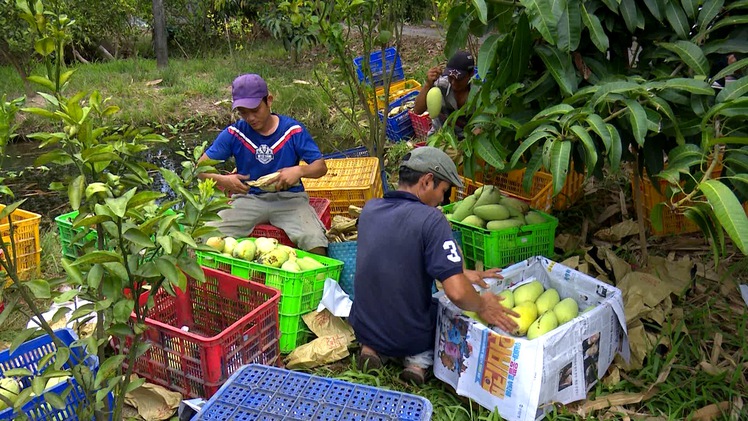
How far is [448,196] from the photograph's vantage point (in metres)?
4.61

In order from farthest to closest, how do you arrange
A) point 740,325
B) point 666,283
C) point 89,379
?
point 666,283
point 740,325
point 89,379

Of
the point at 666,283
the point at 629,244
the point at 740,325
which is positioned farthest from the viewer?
the point at 629,244

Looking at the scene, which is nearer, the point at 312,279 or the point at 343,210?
the point at 312,279

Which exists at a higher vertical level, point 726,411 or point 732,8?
point 732,8

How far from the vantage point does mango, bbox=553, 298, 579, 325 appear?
2746mm

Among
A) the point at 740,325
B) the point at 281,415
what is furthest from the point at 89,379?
the point at 740,325

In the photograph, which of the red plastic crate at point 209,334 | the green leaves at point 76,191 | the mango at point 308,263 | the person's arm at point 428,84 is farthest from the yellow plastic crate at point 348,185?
the green leaves at point 76,191

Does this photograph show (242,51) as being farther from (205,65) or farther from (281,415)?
(281,415)

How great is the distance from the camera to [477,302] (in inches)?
102

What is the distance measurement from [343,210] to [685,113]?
237cm

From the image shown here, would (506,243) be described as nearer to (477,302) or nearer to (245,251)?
(477,302)

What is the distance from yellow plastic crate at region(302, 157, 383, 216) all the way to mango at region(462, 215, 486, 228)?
38.0 inches

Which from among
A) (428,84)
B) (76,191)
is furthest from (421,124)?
(76,191)

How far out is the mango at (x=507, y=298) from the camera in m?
2.87
